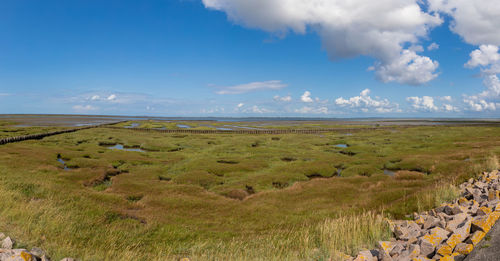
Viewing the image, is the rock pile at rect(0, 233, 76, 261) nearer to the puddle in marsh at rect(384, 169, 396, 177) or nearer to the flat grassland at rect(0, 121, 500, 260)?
the flat grassland at rect(0, 121, 500, 260)

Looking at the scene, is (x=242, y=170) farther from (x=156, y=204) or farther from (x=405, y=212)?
(x=405, y=212)

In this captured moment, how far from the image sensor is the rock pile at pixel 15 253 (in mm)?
6555

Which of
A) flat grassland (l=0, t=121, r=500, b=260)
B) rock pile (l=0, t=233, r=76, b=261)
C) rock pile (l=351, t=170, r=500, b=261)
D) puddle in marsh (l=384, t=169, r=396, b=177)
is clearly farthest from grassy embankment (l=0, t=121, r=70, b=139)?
rock pile (l=351, t=170, r=500, b=261)

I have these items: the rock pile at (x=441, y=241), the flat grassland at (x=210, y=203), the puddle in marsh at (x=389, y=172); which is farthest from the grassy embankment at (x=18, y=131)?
the rock pile at (x=441, y=241)

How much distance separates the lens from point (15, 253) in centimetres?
687

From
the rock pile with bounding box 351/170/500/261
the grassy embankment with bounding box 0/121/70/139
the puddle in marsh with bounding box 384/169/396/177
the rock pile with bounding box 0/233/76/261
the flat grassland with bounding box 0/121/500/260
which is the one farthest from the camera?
the grassy embankment with bounding box 0/121/70/139

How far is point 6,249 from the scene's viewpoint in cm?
704

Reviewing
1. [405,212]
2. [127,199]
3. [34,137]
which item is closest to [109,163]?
[127,199]

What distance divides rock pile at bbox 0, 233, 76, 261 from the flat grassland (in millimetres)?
465

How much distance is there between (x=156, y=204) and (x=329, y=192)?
16.2 meters

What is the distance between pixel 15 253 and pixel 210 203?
16443mm

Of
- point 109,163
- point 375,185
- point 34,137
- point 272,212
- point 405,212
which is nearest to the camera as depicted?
point 405,212

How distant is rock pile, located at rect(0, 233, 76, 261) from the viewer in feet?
21.5

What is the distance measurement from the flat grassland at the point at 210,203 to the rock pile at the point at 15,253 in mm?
465
